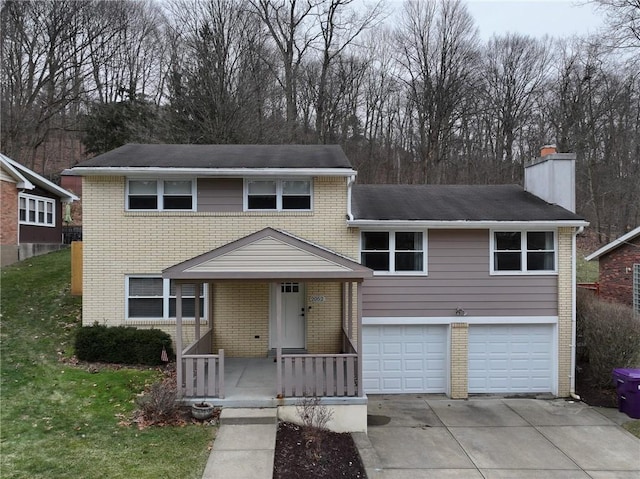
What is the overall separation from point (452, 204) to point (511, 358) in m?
4.51

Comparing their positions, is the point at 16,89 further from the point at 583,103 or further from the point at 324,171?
the point at 583,103

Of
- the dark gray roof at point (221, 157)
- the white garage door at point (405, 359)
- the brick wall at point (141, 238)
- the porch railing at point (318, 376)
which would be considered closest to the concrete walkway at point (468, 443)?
the porch railing at point (318, 376)

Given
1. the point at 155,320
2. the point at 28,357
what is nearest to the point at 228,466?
the point at 155,320

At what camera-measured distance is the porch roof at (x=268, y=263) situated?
865 cm

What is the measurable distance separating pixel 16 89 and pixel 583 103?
36.7 metres

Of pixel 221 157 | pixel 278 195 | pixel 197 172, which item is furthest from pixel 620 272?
pixel 197 172

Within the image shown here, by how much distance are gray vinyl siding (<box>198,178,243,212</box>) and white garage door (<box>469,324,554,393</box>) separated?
7198mm

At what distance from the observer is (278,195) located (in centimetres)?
1183

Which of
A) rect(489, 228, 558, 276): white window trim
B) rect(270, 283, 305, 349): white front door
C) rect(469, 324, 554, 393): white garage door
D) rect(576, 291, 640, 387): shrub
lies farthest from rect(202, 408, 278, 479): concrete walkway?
rect(576, 291, 640, 387): shrub

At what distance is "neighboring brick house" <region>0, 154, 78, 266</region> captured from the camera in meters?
18.7

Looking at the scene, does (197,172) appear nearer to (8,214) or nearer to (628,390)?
(628,390)

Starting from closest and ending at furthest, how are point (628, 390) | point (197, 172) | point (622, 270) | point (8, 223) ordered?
point (628, 390)
point (197, 172)
point (622, 270)
point (8, 223)

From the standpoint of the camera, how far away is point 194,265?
28.5 ft

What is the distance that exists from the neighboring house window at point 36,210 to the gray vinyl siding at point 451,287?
1680 centimetres
